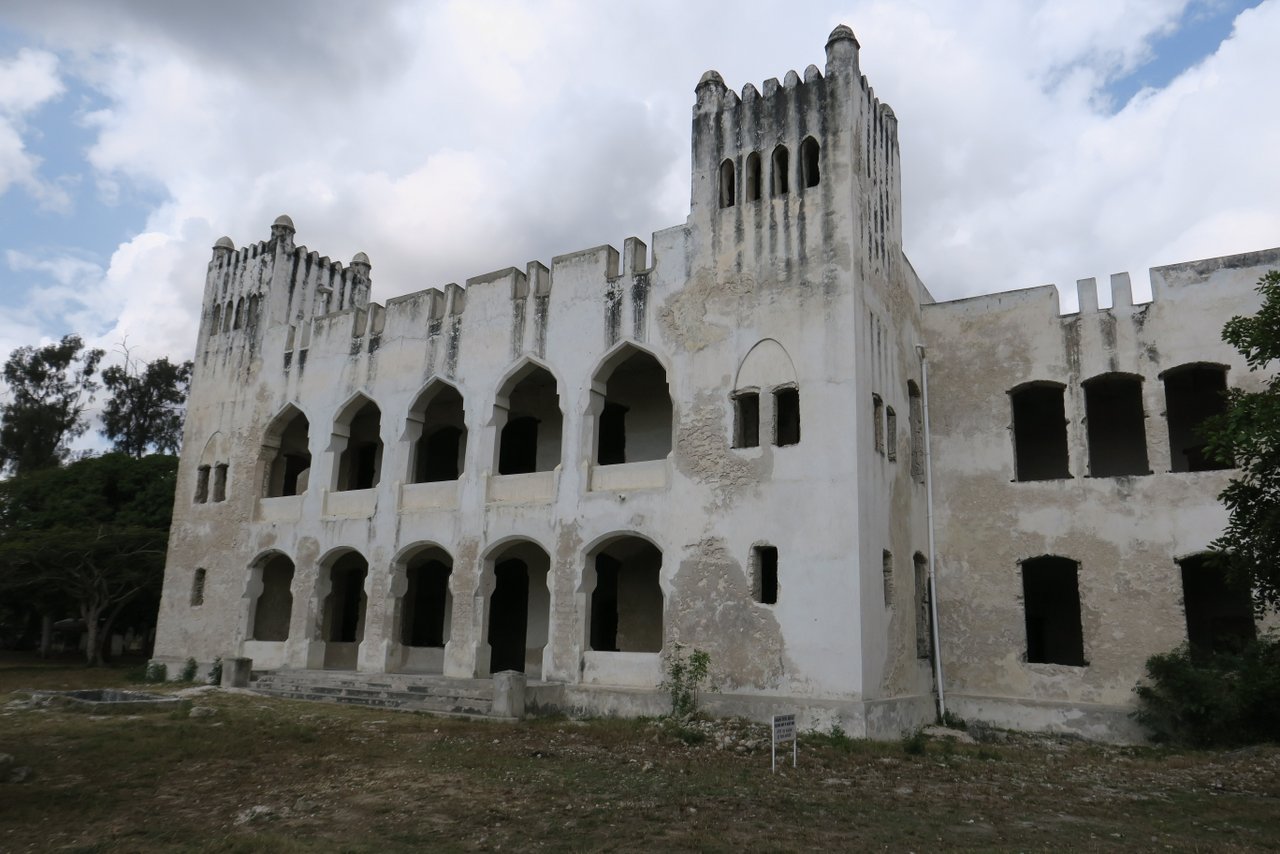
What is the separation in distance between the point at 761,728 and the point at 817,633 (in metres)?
1.62

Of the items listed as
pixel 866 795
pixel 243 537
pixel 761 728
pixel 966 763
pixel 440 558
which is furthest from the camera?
pixel 243 537

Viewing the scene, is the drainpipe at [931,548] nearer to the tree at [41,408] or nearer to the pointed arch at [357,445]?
the pointed arch at [357,445]

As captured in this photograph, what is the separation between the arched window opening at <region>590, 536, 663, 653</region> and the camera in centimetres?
1805

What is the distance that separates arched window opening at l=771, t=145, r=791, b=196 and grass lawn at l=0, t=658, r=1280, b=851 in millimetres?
8892

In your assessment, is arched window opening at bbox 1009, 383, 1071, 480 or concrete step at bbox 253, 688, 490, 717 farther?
arched window opening at bbox 1009, 383, 1071, 480

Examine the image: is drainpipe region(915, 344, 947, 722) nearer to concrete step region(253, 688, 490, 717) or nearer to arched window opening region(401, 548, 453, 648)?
concrete step region(253, 688, 490, 717)

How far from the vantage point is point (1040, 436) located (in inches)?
745

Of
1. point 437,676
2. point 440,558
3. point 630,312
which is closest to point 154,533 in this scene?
point 440,558

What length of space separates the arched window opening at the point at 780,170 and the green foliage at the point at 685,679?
789 cm

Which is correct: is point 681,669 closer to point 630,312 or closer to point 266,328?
point 630,312

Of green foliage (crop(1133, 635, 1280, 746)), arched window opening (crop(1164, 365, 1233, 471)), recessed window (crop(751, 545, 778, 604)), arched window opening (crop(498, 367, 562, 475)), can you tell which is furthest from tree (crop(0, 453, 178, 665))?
arched window opening (crop(1164, 365, 1233, 471))

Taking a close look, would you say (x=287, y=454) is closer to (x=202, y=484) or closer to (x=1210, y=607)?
(x=202, y=484)

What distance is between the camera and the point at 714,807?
834cm

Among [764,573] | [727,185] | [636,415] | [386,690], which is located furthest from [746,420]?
[386,690]
